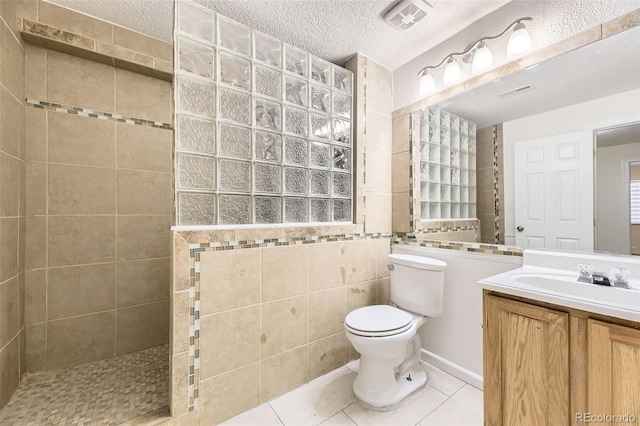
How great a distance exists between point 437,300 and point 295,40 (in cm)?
190

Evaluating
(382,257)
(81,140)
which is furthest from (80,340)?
(382,257)

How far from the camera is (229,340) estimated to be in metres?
1.38

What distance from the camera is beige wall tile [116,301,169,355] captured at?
1861 mm

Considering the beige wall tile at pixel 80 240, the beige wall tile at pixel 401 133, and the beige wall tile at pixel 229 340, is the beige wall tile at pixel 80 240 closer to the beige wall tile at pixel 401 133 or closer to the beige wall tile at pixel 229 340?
the beige wall tile at pixel 229 340

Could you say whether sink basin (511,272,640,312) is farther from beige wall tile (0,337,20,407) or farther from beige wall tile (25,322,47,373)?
beige wall tile (25,322,47,373)

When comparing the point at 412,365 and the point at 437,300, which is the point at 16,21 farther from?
the point at 412,365

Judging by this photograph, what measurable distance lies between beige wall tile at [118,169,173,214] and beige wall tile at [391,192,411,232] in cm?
164

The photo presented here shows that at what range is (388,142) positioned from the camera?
2090mm

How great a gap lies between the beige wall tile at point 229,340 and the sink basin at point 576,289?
131cm

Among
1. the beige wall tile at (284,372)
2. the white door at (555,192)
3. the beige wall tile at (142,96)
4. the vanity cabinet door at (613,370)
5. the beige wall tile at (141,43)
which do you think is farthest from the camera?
the beige wall tile at (142,96)

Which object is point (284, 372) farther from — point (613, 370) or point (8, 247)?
point (8, 247)

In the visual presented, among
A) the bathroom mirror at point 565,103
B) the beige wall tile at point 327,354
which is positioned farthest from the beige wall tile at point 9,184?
the bathroom mirror at point 565,103

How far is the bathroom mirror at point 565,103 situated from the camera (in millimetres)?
1171

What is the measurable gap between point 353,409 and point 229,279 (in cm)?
98
